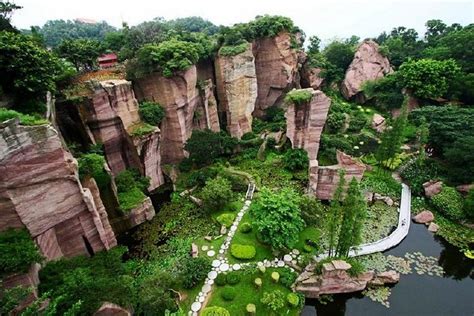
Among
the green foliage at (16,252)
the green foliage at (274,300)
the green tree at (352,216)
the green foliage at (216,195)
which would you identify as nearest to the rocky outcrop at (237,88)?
the green foliage at (216,195)

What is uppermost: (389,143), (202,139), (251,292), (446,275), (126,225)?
(202,139)

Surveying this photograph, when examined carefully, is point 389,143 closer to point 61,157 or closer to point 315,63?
point 315,63

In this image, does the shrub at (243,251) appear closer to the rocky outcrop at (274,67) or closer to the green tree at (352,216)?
the green tree at (352,216)

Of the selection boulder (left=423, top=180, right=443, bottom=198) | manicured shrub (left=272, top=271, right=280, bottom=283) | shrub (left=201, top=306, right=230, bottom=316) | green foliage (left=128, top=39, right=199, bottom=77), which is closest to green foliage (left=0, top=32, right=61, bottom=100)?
green foliage (left=128, top=39, right=199, bottom=77)

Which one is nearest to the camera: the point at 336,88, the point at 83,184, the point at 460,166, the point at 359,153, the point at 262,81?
the point at 83,184

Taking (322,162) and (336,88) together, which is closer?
(322,162)

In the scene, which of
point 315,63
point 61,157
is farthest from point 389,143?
point 61,157
